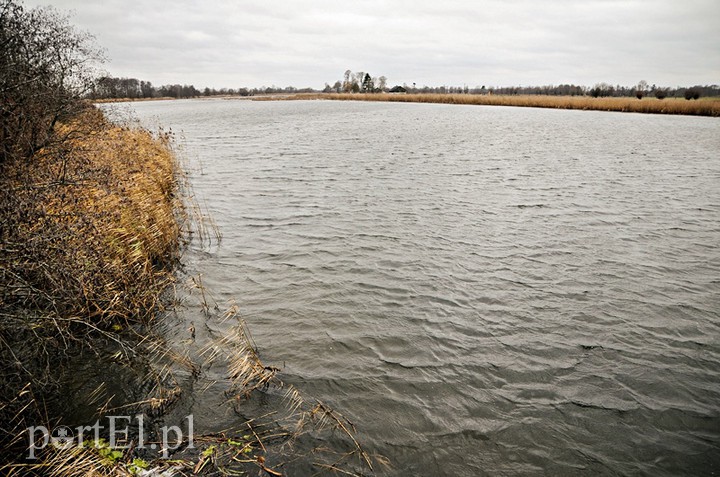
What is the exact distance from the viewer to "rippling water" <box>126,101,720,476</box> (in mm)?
4312

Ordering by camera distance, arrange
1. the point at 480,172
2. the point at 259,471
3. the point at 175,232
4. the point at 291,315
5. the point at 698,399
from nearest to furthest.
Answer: the point at 259,471 → the point at 698,399 → the point at 291,315 → the point at 175,232 → the point at 480,172

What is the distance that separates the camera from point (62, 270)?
446 centimetres

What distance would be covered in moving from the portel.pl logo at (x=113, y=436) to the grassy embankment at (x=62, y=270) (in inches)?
5.3

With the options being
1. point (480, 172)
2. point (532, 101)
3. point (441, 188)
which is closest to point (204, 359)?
point (441, 188)

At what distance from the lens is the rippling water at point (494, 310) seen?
170 inches

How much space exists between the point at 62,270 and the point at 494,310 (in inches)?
264

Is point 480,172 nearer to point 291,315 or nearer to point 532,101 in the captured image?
point 291,315

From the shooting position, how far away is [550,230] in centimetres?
1061

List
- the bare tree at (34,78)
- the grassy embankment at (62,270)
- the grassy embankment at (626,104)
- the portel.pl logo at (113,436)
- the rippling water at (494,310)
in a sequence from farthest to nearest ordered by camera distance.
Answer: the grassy embankment at (626,104), the bare tree at (34,78), the rippling water at (494,310), the grassy embankment at (62,270), the portel.pl logo at (113,436)

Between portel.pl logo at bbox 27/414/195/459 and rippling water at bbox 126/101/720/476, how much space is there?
158 cm

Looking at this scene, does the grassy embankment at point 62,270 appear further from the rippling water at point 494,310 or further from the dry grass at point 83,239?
the rippling water at point 494,310

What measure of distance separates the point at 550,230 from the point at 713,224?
5.15 meters

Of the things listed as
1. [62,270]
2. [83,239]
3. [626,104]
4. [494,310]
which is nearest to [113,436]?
[62,270]

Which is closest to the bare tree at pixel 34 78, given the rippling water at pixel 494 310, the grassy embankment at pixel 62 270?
the grassy embankment at pixel 62 270
